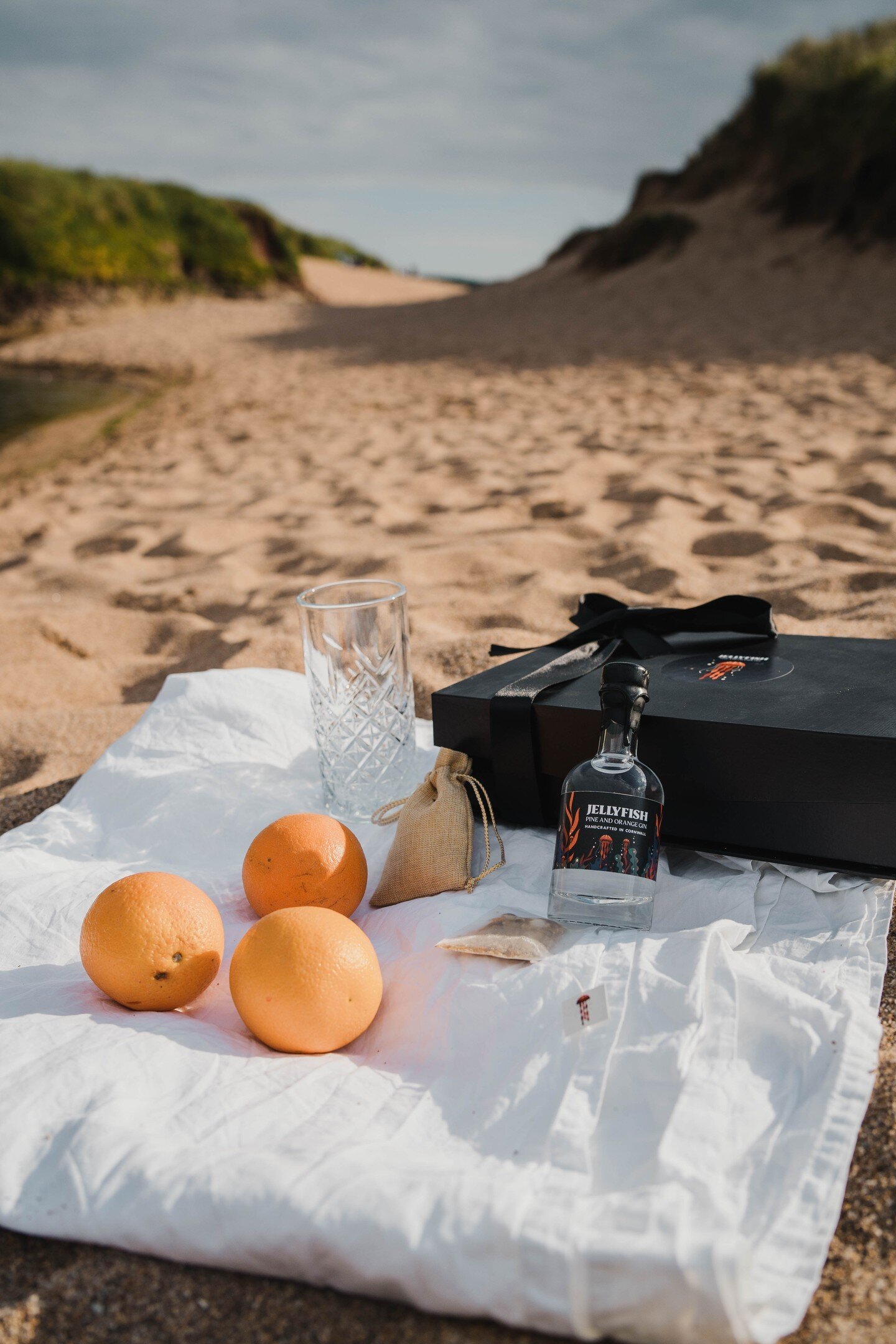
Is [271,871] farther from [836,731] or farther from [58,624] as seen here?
[58,624]

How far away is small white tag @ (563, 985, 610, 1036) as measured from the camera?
1049 mm

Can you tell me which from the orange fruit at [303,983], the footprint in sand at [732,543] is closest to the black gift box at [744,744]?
the orange fruit at [303,983]

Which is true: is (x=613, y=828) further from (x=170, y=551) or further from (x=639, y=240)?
(x=639, y=240)

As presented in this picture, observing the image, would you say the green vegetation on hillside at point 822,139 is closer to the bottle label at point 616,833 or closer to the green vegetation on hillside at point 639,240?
the green vegetation on hillside at point 639,240

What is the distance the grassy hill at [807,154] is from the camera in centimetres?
938

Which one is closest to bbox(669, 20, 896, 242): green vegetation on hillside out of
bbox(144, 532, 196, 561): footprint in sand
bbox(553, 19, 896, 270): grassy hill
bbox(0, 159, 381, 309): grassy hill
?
bbox(553, 19, 896, 270): grassy hill

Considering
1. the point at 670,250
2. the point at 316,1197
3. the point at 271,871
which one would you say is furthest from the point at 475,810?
the point at 670,250

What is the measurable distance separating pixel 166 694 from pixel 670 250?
1091cm

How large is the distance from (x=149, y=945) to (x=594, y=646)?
91cm

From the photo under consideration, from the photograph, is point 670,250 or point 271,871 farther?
point 670,250

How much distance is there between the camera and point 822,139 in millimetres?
10641

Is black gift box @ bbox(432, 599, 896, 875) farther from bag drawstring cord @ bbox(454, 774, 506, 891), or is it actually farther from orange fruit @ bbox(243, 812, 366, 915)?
orange fruit @ bbox(243, 812, 366, 915)

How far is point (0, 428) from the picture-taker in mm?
8117

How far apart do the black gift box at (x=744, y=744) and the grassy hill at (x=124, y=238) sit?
72.6ft
